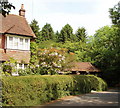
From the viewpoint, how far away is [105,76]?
109 feet

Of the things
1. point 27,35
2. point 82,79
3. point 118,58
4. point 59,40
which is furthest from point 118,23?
point 59,40

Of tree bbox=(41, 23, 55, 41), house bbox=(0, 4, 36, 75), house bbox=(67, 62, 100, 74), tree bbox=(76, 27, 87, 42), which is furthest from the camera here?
tree bbox=(76, 27, 87, 42)

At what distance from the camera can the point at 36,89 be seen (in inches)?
447

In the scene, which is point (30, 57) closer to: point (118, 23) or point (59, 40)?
point (118, 23)

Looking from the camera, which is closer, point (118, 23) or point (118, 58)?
point (118, 23)

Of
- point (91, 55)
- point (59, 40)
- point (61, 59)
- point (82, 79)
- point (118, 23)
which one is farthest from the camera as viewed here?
point (59, 40)

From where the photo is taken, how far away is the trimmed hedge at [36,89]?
9.14m

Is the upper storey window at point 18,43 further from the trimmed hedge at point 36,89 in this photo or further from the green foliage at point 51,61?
the trimmed hedge at point 36,89

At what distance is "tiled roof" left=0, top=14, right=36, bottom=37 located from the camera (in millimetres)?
24031

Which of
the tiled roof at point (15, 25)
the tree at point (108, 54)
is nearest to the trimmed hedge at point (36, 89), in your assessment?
the tiled roof at point (15, 25)

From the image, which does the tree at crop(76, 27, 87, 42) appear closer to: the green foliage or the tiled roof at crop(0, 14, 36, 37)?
the tiled roof at crop(0, 14, 36, 37)

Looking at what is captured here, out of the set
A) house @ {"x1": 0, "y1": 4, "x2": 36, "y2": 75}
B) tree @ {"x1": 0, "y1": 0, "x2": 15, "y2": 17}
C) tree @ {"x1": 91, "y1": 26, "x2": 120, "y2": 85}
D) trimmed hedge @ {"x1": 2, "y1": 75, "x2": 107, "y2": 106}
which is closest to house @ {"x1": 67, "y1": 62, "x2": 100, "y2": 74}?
tree @ {"x1": 91, "y1": 26, "x2": 120, "y2": 85}

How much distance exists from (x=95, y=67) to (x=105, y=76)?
2.23 meters

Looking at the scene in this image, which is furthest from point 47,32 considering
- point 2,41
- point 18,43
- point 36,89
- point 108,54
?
point 36,89
